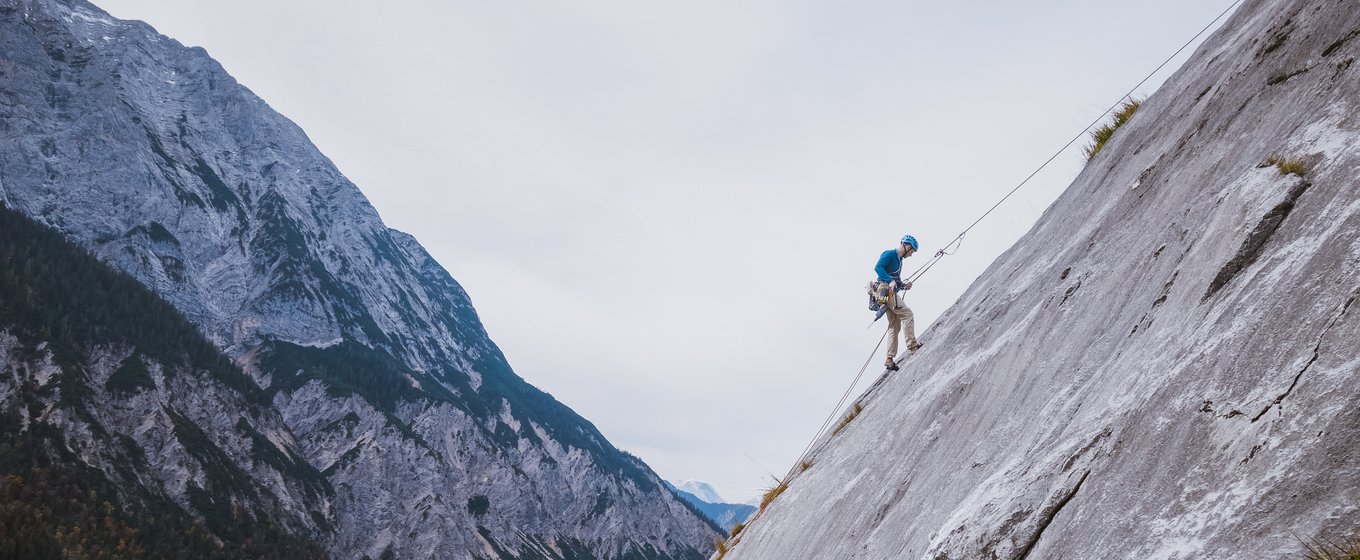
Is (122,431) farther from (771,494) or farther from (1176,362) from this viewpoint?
(1176,362)

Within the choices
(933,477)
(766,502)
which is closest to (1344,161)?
(933,477)

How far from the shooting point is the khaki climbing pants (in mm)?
12758

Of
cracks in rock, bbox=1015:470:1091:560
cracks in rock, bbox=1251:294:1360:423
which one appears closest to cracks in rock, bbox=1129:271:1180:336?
cracks in rock, bbox=1015:470:1091:560

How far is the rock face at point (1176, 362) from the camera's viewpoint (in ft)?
11.7

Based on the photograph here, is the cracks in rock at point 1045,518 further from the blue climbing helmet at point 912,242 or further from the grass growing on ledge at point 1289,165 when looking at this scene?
the blue climbing helmet at point 912,242

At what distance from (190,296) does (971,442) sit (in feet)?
766

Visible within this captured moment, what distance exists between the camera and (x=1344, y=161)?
4.57m

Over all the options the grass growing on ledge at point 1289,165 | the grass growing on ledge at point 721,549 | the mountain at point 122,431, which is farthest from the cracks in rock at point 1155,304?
the mountain at point 122,431

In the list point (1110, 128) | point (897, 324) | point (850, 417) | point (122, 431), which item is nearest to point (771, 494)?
point (850, 417)

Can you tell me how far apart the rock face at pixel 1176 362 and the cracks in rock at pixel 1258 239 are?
2 cm

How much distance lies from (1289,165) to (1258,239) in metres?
0.70

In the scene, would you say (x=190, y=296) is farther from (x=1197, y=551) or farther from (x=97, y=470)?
(x=1197, y=551)

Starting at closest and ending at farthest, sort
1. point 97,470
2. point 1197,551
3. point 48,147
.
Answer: point 1197,551 < point 97,470 < point 48,147

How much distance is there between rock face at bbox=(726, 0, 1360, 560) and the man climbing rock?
3.01 m
